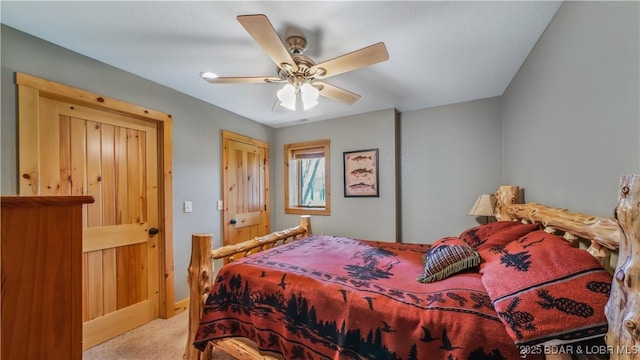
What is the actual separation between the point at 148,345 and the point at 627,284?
2898 millimetres

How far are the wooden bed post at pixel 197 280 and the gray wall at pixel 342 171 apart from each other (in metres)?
2.20

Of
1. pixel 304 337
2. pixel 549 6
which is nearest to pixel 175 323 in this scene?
pixel 304 337

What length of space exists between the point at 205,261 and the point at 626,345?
1924 millimetres

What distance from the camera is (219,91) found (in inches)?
103

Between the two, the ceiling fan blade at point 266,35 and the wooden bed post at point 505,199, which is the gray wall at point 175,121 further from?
the wooden bed post at point 505,199

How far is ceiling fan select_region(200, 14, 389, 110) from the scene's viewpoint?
4.22 feet

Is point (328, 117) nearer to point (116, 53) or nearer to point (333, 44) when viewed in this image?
point (333, 44)

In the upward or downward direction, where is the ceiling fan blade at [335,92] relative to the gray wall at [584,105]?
upward

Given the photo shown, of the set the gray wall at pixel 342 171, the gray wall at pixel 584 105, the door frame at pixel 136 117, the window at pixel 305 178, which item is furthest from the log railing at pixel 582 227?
the door frame at pixel 136 117

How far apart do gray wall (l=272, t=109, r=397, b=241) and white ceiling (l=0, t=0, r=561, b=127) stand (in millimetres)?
877

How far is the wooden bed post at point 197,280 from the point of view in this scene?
1631 mm

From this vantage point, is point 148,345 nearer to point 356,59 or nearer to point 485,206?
point 356,59

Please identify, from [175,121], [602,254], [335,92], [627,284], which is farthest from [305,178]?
[627,284]

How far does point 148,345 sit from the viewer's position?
2002 mm
